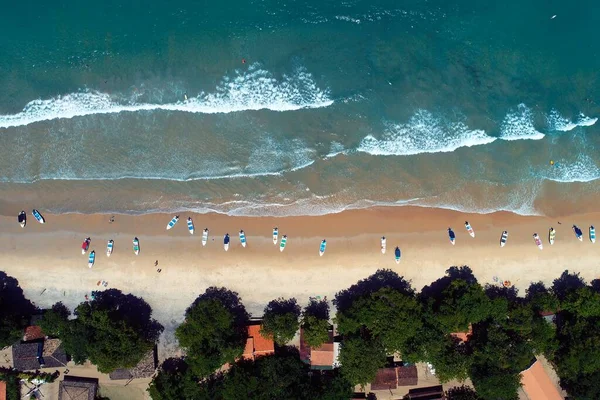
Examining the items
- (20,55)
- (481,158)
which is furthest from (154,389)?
(481,158)

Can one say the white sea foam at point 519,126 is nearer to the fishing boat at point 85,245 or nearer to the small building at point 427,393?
the small building at point 427,393

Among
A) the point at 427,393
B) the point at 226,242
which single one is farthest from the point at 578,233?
the point at 226,242

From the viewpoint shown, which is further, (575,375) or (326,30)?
(326,30)

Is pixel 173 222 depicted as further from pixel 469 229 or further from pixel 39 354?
pixel 469 229

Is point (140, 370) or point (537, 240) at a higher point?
point (537, 240)

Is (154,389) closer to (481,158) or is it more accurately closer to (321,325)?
(321,325)

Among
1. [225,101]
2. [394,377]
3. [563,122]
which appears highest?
[225,101]

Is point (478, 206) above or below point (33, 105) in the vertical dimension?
below
